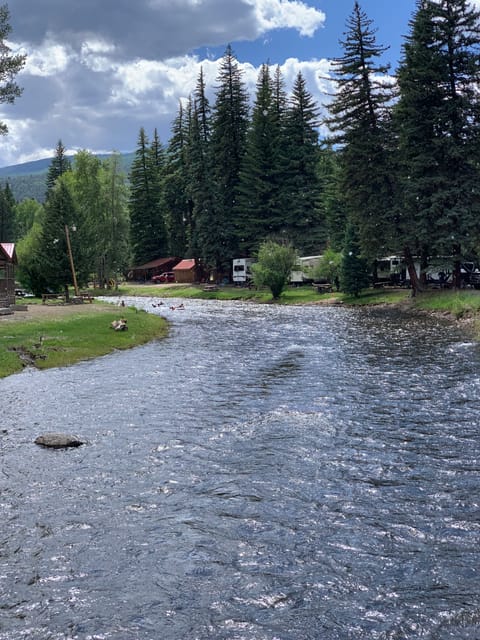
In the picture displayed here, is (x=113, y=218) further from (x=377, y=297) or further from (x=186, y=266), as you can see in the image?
(x=377, y=297)

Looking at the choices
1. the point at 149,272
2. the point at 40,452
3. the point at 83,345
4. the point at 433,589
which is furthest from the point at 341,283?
the point at 149,272

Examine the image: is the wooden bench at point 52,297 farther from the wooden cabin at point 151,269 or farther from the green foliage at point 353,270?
the wooden cabin at point 151,269

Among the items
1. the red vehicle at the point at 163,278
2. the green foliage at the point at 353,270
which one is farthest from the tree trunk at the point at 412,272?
the red vehicle at the point at 163,278

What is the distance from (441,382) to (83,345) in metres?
16.2

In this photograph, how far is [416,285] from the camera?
46.7 meters

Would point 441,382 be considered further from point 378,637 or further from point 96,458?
point 378,637

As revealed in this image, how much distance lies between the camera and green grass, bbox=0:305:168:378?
75.0 feet

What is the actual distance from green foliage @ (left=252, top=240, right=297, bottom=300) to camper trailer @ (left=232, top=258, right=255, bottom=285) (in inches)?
552

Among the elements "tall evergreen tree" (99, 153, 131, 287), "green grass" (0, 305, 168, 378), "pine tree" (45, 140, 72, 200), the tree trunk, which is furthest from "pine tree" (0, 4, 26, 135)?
"pine tree" (45, 140, 72, 200)

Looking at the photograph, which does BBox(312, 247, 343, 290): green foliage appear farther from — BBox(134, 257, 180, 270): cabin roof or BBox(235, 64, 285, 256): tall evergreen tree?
BBox(134, 257, 180, 270): cabin roof

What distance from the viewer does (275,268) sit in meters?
60.0

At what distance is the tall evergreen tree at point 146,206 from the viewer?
103 meters

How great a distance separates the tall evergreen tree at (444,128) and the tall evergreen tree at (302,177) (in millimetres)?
31644

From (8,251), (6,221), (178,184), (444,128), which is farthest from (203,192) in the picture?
(6,221)
